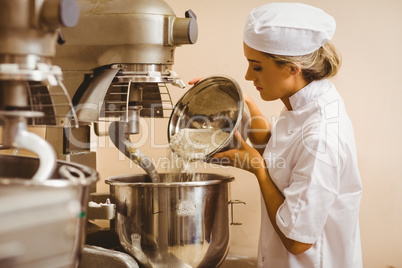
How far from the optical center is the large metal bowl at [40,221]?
1.71ft

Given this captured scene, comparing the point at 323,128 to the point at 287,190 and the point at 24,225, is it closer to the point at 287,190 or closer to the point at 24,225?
the point at 287,190

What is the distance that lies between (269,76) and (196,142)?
10.7 inches

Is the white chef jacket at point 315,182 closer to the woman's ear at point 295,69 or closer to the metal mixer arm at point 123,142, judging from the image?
the woman's ear at point 295,69

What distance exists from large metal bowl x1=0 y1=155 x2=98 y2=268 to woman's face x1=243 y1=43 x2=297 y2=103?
75 centimetres

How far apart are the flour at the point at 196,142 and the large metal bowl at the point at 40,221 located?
2.21 feet

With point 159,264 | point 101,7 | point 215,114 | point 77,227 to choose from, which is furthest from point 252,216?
point 77,227

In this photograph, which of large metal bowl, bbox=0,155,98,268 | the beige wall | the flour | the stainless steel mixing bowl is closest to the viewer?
large metal bowl, bbox=0,155,98,268

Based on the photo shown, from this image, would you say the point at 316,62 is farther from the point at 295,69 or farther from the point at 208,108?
the point at 208,108

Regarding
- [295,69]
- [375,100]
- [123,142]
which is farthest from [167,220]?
[375,100]

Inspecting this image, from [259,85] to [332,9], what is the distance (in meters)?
0.61

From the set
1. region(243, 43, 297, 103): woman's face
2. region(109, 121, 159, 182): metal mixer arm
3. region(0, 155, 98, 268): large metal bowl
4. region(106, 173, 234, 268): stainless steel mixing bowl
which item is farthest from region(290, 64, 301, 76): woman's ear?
region(0, 155, 98, 268): large metal bowl

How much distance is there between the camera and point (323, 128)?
1.16 m

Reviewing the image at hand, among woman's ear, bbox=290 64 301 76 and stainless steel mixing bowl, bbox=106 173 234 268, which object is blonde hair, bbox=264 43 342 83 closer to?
woman's ear, bbox=290 64 301 76

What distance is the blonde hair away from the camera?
1207 mm
